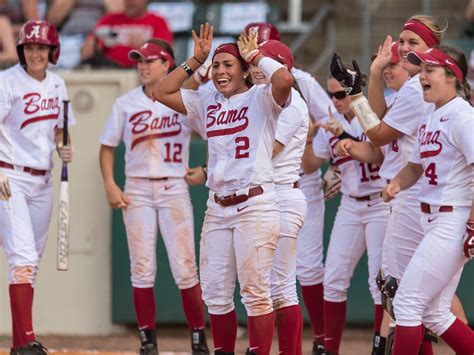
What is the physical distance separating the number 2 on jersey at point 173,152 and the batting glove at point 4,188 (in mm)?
1117

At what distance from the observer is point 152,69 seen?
680cm

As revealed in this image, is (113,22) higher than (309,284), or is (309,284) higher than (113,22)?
(113,22)

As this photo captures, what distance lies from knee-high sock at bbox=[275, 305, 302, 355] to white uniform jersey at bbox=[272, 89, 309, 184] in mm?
703

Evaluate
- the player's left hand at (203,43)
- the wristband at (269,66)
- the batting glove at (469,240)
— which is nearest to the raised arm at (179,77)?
the player's left hand at (203,43)

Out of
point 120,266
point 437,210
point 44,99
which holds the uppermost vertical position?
point 44,99

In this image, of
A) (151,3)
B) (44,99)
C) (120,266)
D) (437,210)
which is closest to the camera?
(437,210)

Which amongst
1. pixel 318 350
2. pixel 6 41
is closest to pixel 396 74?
pixel 318 350

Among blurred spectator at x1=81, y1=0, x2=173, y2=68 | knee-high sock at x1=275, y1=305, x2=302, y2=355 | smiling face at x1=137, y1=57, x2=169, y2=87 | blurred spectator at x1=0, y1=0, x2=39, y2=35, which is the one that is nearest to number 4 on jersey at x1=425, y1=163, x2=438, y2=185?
knee-high sock at x1=275, y1=305, x2=302, y2=355

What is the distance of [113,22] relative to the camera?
376 inches

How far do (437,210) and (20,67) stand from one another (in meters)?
2.92

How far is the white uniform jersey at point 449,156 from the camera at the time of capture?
5035 mm

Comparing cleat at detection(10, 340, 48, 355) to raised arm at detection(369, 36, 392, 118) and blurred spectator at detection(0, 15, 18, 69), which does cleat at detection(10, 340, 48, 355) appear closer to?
raised arm at detection(369, 36, 392, 118)

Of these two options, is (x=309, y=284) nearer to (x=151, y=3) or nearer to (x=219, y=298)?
(x=219, y=298)

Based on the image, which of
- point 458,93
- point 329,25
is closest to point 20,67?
point 458,93
